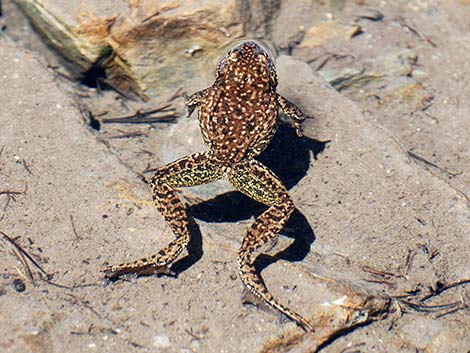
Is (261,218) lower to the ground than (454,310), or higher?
higher

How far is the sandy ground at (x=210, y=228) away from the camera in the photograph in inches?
207

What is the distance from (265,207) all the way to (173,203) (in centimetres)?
133

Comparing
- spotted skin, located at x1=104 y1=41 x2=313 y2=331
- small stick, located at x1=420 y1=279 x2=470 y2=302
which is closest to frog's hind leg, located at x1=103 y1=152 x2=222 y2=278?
spotted skin, located at x1=104 y1=41 x2=313 y2=331

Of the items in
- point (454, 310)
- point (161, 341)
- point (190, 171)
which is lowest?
point (454, 310)

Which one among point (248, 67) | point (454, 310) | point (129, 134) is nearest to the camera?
point (454, 310)

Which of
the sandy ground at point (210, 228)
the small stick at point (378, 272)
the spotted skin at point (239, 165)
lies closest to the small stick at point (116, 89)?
the sandy ground at point (210, 228)

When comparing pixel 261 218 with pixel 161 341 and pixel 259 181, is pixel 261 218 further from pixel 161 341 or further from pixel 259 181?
pixel 161 341

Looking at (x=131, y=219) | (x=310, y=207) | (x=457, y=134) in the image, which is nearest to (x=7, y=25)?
(x=131, y=219)

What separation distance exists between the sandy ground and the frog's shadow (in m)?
0.02

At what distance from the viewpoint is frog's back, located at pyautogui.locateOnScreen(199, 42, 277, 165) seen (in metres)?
6.01

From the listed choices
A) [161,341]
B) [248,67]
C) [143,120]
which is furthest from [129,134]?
[161,341]

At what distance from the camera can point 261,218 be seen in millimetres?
5832

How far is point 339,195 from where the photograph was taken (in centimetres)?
679

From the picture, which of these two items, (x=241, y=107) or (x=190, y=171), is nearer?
(x=190, y=171)
